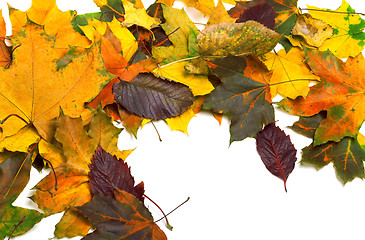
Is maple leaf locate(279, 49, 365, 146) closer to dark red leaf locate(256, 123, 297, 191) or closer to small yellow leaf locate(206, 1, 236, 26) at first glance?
dark red leaf locate(256, 123, 297, 191)

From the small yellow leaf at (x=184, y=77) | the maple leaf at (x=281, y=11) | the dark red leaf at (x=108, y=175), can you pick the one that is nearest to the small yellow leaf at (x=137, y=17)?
the small yellow leaf at (x=184, y=77)

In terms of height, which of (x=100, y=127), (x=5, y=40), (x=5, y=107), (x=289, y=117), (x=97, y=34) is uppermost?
(x=5, y=40)

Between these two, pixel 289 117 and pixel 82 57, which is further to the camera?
pixel 289 117

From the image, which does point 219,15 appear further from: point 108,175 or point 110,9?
point 108,175

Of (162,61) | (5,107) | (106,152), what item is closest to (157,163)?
(106,152)

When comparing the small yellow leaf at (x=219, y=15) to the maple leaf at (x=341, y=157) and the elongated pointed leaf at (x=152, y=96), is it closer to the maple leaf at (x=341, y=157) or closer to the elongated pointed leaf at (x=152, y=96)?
the elongated pointed leaf at (x=152, y=96)

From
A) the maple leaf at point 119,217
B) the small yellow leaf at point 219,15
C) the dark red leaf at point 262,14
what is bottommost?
the maple leaf at point 119,217

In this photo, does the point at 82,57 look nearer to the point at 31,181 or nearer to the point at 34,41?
the point at 34,41
